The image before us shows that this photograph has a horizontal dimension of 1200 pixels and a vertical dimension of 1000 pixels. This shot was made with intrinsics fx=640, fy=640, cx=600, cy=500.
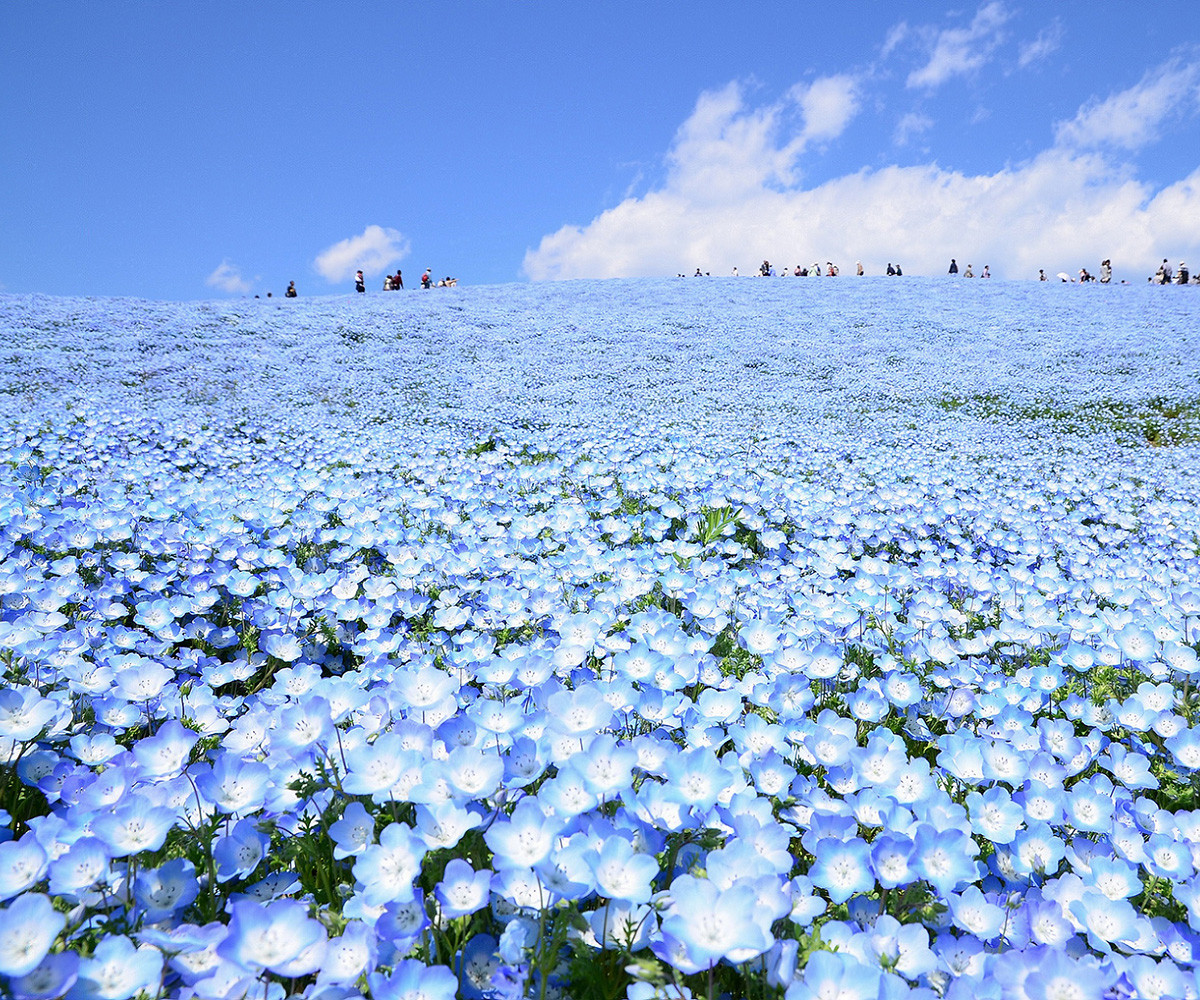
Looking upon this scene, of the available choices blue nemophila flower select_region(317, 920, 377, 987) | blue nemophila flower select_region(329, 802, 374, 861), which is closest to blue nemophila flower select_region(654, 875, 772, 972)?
blue nemophila flower select_region(317, 920, 377, 987)

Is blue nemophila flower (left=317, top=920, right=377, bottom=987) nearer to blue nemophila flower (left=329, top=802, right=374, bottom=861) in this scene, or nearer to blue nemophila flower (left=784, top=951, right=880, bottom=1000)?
blue nemophila flower (left=329, top=802, right=374, bottom=861)

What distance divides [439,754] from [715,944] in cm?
85

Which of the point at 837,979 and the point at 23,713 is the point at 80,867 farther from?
the point at 837,979

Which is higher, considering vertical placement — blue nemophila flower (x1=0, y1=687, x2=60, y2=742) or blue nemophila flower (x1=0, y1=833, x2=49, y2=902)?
blue nemophila flower (x1=0, y1=687, x2=60, y2=742)

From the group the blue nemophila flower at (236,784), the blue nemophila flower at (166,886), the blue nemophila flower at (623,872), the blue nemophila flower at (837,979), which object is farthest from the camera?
the blue nemophila flower at (236,784)

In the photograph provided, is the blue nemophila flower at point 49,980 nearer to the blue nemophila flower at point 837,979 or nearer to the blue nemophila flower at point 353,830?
the blue nemophila flower at point 353,830

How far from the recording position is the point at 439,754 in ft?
5.46

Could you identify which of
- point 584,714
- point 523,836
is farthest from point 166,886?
point 584,714

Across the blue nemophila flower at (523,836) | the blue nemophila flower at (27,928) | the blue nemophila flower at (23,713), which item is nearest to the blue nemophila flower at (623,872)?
the blue nemophila flower at (523,836)

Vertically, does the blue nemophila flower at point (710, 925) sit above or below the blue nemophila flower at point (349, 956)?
above

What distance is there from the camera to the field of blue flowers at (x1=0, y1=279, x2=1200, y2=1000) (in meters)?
1.25

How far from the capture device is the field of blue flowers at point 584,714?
1.25 metres

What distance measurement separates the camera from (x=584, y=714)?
1.67 meters

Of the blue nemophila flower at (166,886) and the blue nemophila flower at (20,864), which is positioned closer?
the blue nemophila flower at (20,864)
